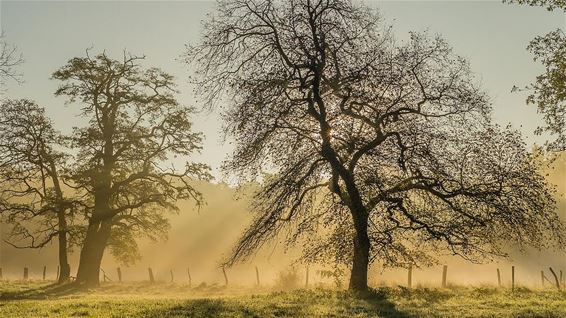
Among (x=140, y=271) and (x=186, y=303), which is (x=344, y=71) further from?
(x=140, y=271)

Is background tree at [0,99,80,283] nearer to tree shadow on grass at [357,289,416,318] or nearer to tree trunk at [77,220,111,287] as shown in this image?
tree trunk at [77,220,111,287]

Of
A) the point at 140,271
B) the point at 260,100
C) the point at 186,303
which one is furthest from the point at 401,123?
the point at 140,271

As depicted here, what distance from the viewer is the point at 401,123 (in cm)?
2100

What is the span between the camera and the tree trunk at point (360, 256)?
21.4 metres

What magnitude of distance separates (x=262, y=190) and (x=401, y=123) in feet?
20.8

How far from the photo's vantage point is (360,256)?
2183 centimetres

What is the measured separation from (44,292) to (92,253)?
19.2 feet

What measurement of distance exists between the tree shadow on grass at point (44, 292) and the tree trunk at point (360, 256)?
55.8 feet

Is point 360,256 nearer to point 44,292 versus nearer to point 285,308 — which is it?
point 285,308

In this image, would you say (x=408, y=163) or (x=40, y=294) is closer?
(x=408, y=163)

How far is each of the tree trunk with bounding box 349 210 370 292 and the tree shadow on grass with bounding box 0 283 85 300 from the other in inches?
669

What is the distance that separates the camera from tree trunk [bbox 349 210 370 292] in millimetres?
21359

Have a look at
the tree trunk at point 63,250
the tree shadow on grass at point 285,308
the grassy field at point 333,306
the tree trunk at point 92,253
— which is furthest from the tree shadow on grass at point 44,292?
the tree shadow on grass at point 285,308

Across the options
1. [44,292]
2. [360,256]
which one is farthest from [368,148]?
[44,292]
